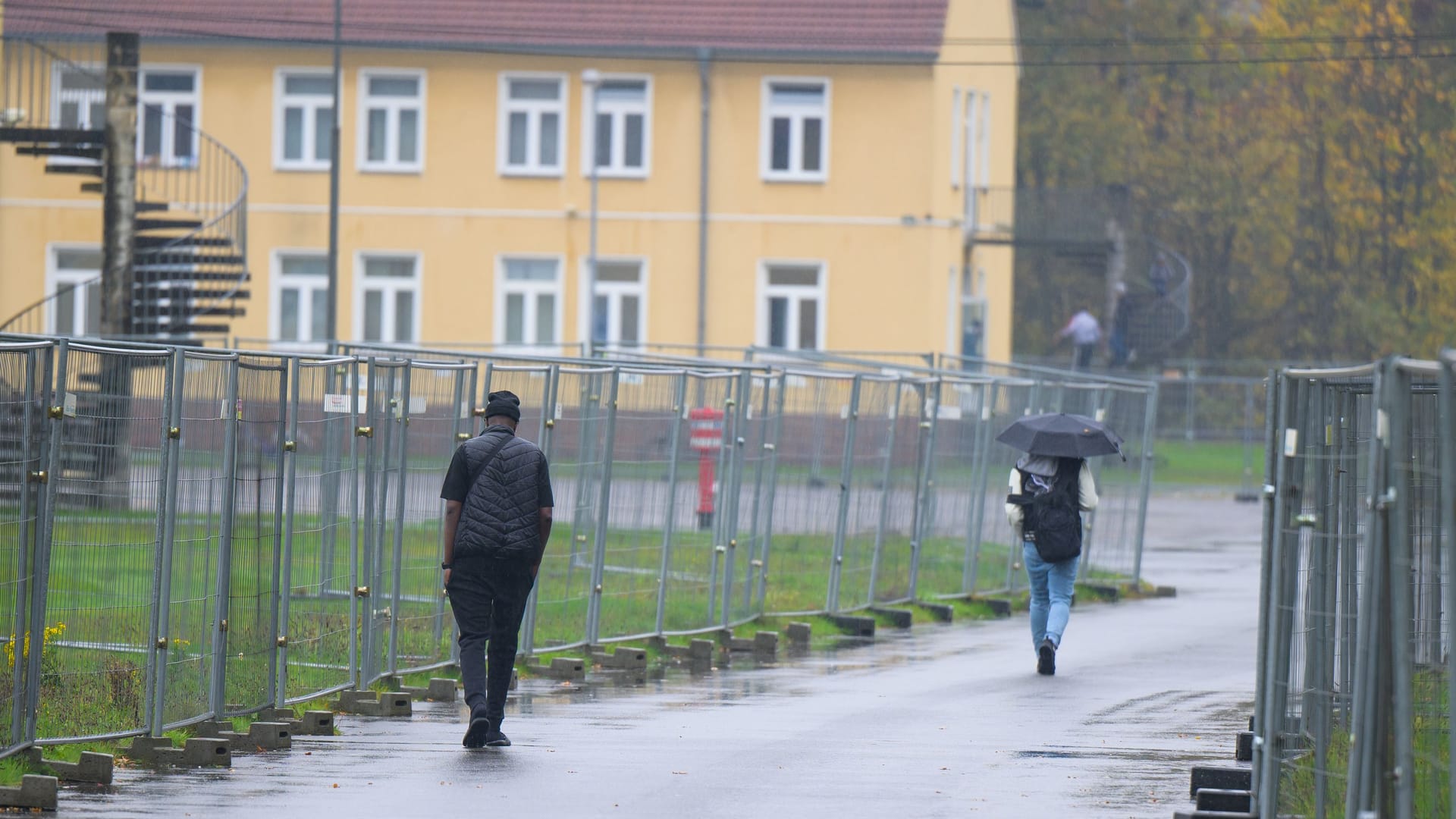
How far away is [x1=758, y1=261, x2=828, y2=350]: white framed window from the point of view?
43.2 m

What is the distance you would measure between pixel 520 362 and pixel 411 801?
7150mm

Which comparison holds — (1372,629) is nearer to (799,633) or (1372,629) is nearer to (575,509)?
(575,509)

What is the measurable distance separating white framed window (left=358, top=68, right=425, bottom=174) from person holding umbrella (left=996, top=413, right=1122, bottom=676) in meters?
28.8

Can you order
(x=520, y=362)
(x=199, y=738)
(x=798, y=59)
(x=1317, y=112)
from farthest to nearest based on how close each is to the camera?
(x=1317, y=112), (x=798, y=59), (x=520, y=362), (x=199, y=738)

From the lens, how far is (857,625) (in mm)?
18516

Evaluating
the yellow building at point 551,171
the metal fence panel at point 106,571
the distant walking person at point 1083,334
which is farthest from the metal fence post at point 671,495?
the distant walking person at point 1083,334

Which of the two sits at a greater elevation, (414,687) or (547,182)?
(547,182)

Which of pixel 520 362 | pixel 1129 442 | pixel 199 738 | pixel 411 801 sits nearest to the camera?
pixel 411 801

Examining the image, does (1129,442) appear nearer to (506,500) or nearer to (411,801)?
(506,500)

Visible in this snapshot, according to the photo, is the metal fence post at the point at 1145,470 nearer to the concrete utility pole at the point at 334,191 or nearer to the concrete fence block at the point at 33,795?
the concrete fence block at the point at 33,795

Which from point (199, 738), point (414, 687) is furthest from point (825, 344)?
point (199, 738)

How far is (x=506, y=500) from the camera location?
38.7 feet

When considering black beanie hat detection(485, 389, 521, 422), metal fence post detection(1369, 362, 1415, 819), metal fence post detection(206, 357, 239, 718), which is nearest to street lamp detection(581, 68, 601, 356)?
black beanie hat detection(485, 389, 521, 422)

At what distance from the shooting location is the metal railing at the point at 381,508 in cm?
1081
